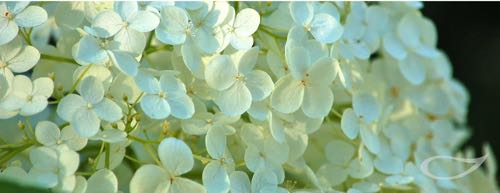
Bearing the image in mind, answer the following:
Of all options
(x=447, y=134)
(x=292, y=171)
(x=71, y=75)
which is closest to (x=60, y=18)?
(x=71, y=75)

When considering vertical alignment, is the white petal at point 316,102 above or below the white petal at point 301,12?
below

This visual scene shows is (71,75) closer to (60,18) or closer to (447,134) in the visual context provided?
(60,18)

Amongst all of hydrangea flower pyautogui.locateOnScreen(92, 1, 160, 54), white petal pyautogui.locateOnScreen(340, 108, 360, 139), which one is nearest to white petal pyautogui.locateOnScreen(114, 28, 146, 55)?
hydrangea flower pyautogui.locateOnScreen(92, 1, 160, 54)

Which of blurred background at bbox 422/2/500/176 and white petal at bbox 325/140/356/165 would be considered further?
blurred background at bbox 422/2/500/176

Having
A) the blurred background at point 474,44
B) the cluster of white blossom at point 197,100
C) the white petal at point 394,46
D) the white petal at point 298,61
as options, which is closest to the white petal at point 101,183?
the cluster of white blossom at point 197,100

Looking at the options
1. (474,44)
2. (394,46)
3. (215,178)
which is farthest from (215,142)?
(474,44)

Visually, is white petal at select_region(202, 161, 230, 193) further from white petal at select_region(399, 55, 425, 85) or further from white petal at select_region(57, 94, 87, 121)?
white petal at select_region(399, 55, 425, 85)

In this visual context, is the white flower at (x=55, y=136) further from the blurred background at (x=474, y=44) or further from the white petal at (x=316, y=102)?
the blurred background at (x=474, y=44)
